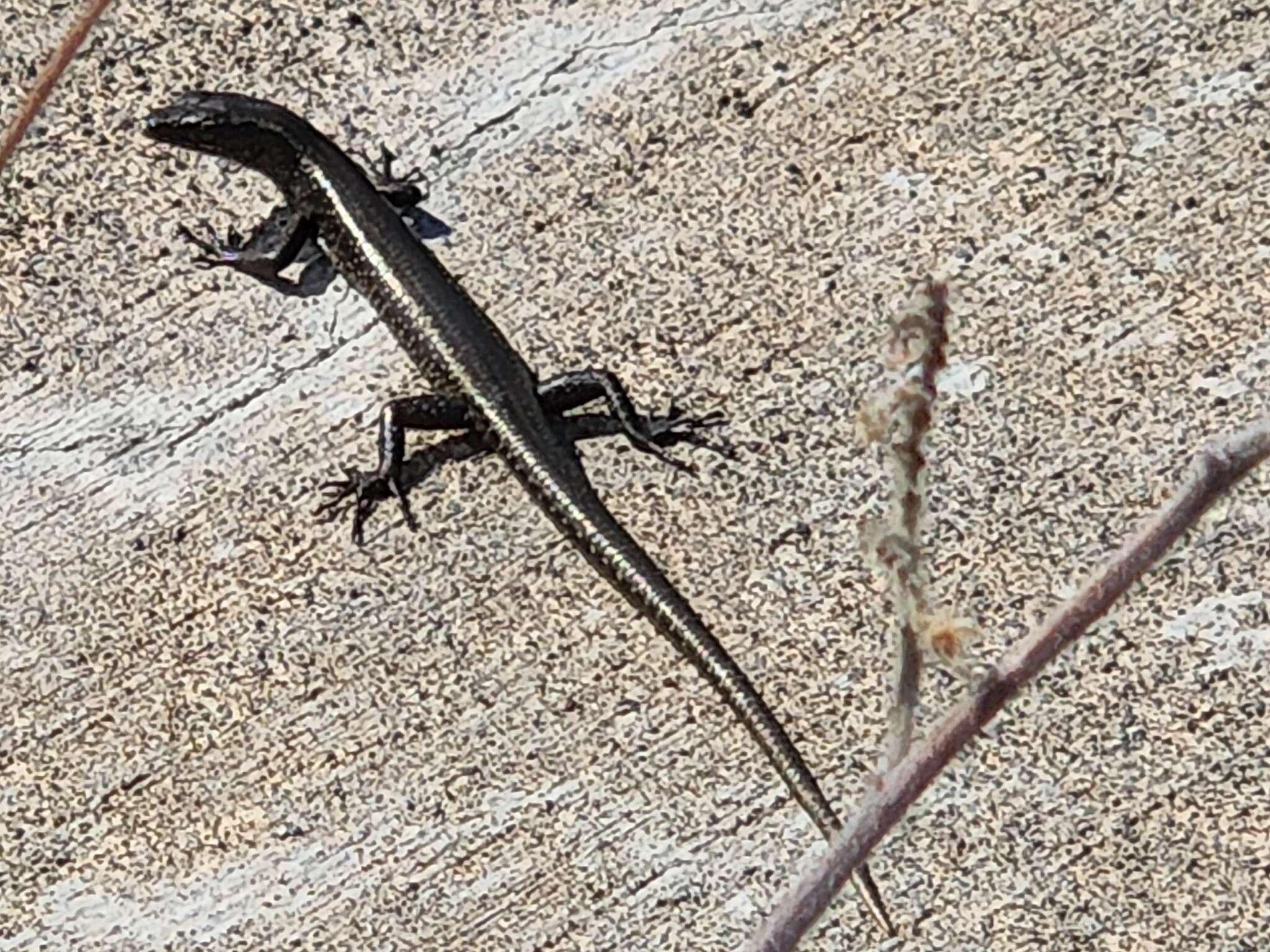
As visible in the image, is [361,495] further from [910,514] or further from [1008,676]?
[1008,676]

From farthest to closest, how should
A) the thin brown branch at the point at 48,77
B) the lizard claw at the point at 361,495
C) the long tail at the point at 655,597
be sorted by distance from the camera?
the thin brown branch at the point at 48,77, the lizard claw at the point at 361,495, the long tail at the point at 655,597

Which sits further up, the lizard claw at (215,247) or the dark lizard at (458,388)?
the lizard claw at (215,247)

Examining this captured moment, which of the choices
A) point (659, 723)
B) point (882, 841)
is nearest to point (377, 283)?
point (659, 723)

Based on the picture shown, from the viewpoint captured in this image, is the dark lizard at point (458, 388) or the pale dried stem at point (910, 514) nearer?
the dark lizard at point (458, 388)

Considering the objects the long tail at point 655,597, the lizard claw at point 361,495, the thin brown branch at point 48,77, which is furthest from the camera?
the thin brown branch at point 48,77

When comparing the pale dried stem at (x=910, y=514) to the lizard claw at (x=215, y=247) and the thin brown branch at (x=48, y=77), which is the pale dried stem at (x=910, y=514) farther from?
the thin brown branch at (x=48, y=77)

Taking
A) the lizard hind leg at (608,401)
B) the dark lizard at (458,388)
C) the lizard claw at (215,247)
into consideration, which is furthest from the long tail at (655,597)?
the lizard claw at (215,247)

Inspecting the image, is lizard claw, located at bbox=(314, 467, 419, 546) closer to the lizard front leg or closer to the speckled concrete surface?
the speckled concrete surface
